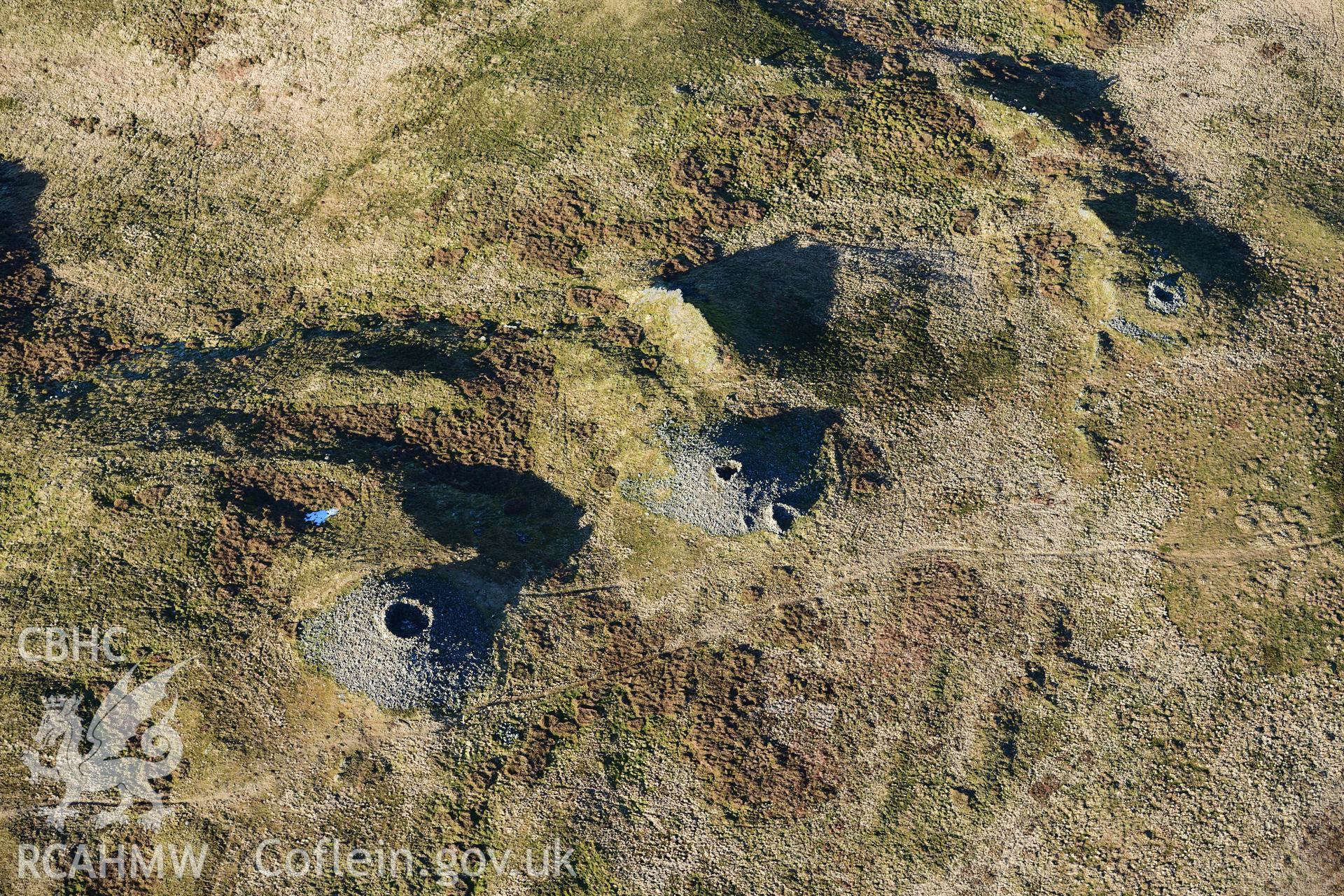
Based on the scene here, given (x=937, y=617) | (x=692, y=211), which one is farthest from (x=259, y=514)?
(x=937, y=617)

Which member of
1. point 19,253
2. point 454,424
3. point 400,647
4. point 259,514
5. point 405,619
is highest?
point 19,253

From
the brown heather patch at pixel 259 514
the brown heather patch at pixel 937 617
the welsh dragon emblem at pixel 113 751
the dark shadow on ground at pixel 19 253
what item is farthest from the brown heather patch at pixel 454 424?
the brown heather patch at pixel 937 617

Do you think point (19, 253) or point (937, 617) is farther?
point (19, 253)

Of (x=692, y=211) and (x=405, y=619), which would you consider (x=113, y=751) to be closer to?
(x=405, y=619)

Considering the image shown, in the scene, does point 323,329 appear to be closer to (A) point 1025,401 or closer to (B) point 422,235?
(B) point 422,235

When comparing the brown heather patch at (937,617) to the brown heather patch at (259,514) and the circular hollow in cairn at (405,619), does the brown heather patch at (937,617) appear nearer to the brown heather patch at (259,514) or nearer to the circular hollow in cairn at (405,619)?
the circular hollow in cairn at (405,619)

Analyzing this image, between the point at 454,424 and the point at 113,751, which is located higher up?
the point at 454,424

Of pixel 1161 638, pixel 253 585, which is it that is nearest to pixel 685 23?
pixel 253 585

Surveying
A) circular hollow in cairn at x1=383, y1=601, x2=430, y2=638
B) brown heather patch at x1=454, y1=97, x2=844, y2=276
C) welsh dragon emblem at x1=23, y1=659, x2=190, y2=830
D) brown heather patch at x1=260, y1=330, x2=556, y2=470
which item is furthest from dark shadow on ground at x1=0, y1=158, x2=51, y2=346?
circular hollow in cairn at x1=383, y1=601, x2=430, y2=638
